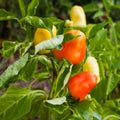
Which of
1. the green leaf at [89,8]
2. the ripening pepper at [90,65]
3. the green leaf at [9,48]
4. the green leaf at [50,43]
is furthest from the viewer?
the green leaf at [89,8]

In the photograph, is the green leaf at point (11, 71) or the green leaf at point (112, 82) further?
the green leaf at point (112, 82)

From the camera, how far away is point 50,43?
0.86 metres

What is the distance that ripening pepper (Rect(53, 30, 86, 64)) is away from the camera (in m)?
0.93

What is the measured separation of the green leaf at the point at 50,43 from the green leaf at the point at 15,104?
7.0 inches

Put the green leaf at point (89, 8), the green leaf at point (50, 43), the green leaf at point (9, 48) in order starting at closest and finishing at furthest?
the green leaf at point (50, 43) → the green leaf at point (9, 48) → the green leaf at point (89, 8)

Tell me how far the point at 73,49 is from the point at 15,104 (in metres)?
0.18

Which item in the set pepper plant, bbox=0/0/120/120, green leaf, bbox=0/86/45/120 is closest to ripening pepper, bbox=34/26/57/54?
pepper plant, bbox=0/0/120/120

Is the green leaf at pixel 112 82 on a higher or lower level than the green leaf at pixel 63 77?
lower

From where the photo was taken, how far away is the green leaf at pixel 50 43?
84 cm

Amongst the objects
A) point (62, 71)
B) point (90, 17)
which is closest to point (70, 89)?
point (62, 71)

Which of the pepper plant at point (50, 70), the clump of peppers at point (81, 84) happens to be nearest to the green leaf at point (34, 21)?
the pepper plant at point (50, 70)

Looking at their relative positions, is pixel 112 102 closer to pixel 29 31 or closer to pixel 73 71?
pixel 73 71

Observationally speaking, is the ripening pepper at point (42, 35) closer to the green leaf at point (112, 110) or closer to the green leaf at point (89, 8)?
the green leaf at point (112, 110)

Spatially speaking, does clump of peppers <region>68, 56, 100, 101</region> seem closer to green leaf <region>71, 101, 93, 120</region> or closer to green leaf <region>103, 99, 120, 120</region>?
green leaf <region>71, 101, 93, 120</region>
